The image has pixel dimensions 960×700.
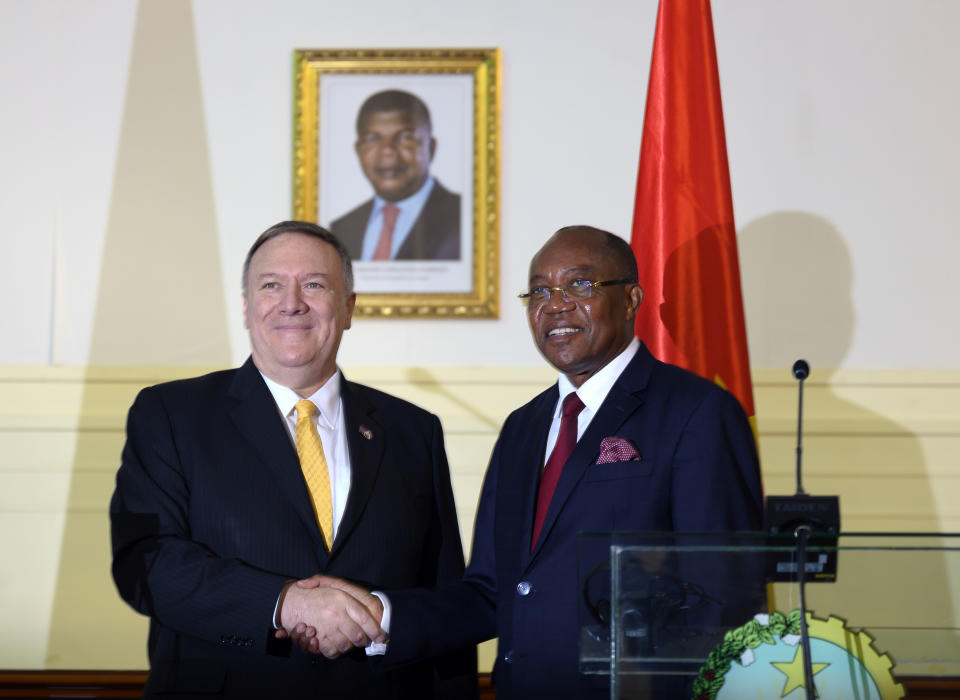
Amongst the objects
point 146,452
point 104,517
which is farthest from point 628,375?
point 104,517

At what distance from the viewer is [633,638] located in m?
1.47

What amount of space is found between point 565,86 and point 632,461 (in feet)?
8.36

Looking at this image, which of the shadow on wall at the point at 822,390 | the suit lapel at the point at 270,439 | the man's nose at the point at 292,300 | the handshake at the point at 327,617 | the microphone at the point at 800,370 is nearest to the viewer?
the handshake at the point at 327,617

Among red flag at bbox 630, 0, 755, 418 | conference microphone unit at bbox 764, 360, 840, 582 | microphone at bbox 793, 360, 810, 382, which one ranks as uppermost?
red flag at bbox 630, 0, 755, 418

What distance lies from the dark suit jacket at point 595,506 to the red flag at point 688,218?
937 mm

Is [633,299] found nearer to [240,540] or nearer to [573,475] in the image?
[573,475]

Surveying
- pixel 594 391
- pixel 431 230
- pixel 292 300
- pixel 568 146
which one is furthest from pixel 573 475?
pixel 568 146

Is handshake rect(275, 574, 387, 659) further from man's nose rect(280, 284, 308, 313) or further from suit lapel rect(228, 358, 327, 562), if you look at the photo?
man's nose rect(280, 284, 308, 313)

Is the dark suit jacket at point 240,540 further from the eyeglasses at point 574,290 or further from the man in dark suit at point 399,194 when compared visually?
the man in dark suit at point 399,194

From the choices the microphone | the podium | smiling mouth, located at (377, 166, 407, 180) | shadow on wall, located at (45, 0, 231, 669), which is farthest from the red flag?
shadow on wall, located at (45, 0, 231, 669)

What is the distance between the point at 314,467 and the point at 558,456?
0.53 m

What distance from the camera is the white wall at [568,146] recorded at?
4273 mm

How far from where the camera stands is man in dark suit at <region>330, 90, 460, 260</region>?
14.0 ft

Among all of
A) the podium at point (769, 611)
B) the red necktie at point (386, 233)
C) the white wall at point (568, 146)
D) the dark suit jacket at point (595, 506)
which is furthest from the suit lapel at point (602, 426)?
the red necktie at point (386, 233)
